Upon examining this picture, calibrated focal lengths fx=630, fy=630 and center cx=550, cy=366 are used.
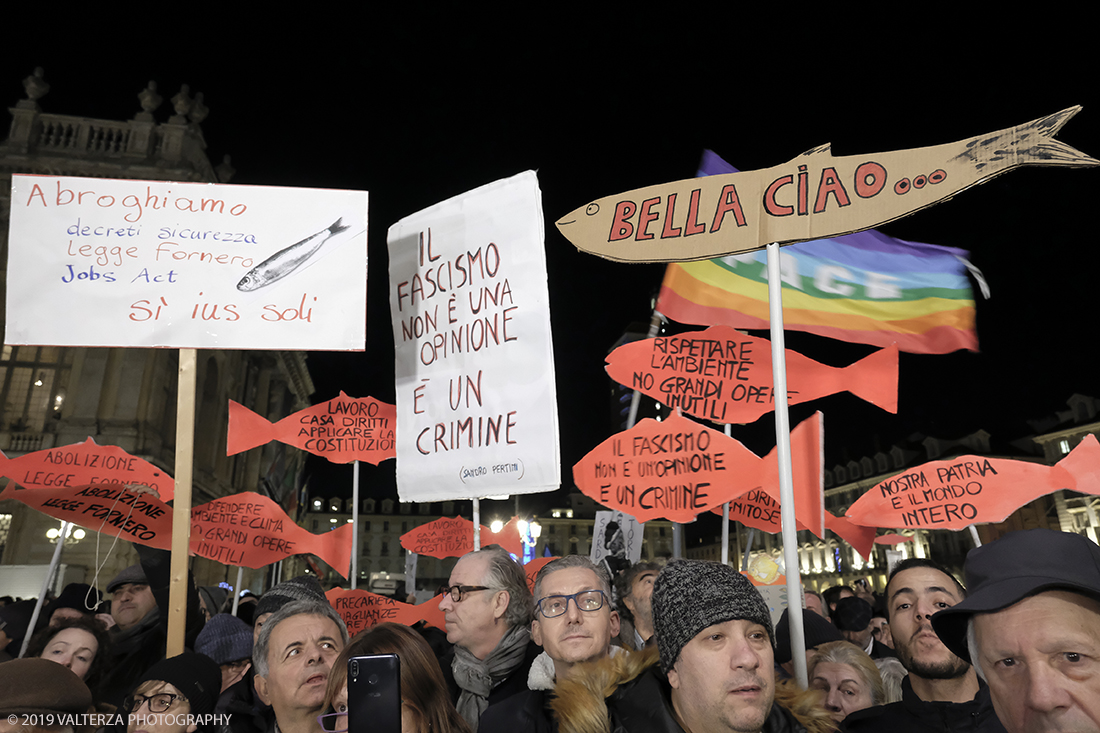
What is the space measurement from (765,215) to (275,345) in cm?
257

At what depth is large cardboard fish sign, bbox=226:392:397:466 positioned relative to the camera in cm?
696

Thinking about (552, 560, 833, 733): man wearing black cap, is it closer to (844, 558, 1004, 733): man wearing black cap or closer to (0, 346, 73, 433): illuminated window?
(844, 558, 1004, 733): man wearing black cap

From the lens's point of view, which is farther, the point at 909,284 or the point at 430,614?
the point at 909,284

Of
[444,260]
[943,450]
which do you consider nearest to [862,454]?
[943,450]

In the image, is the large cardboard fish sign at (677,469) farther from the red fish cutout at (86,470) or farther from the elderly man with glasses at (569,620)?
the red fish cutout at (86,470)

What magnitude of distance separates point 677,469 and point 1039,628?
292cm

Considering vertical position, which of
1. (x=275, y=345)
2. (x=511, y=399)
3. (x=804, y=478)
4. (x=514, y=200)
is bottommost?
(x=804, y=478)

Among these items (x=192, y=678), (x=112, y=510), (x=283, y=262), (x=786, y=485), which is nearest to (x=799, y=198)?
(x=786, y=485)

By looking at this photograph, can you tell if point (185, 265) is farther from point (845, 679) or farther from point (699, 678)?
point (845, 679)

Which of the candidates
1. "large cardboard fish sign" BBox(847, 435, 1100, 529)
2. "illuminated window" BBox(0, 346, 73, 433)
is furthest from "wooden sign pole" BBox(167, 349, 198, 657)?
"illuminated window" BBox(0, 346, 73, 433)

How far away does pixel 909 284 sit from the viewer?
632cm

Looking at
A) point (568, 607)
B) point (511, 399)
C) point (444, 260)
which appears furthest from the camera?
point (444, 260)

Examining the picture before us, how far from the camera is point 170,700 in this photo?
2.69 m

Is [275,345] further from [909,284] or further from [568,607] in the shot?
[909,284]
